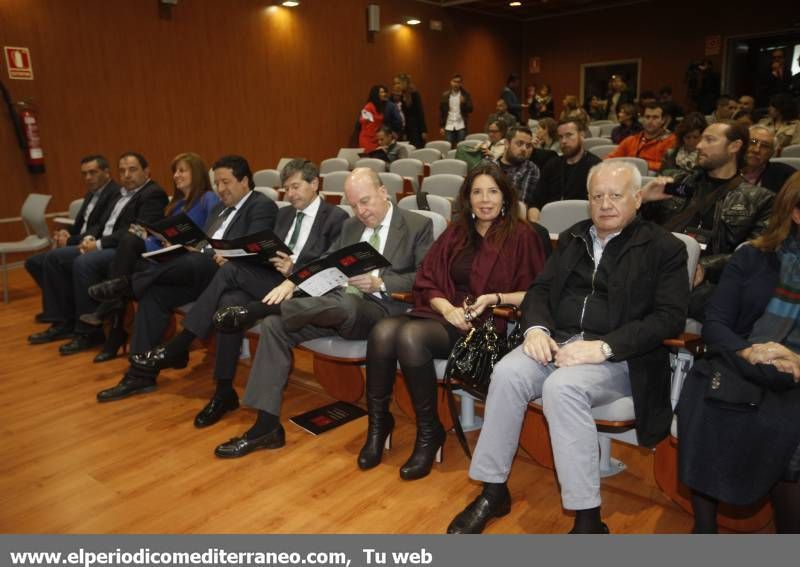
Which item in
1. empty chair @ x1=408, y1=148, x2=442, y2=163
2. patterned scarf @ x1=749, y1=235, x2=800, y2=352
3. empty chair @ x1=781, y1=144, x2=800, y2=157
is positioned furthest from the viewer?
empty chair @ x1=408, y1=148, x2=442, y2=163

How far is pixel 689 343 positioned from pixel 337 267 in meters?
1.35

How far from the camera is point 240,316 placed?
2.83m

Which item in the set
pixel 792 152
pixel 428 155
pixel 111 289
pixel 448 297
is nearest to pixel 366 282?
pixel 448 297

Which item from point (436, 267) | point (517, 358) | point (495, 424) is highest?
point (436, 267)

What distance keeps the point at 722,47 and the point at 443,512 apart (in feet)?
39.4

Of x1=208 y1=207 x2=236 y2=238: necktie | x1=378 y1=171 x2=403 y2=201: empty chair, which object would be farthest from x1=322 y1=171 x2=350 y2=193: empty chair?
x1=208 y1=207 x2=236 y2=238: necktie

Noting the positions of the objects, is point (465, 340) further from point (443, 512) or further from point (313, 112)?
point (313, 112)

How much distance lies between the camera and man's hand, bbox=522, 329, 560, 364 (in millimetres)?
2121

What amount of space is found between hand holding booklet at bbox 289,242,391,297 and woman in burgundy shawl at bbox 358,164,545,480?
25 centimetres

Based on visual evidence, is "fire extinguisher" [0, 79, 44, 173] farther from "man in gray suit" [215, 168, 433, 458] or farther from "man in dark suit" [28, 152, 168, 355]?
"man in gray suit" [215, 168, 433, 458]

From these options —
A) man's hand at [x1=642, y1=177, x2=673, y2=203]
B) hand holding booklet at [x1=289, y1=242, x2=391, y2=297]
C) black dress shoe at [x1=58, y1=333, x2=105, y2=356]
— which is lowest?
black dress shoe at [x1=58, y1=333, x2=105, y2=356]

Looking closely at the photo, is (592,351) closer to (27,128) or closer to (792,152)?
(792,152)

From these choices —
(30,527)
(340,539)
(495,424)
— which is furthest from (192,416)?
(495,424)

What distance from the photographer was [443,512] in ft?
7.39
